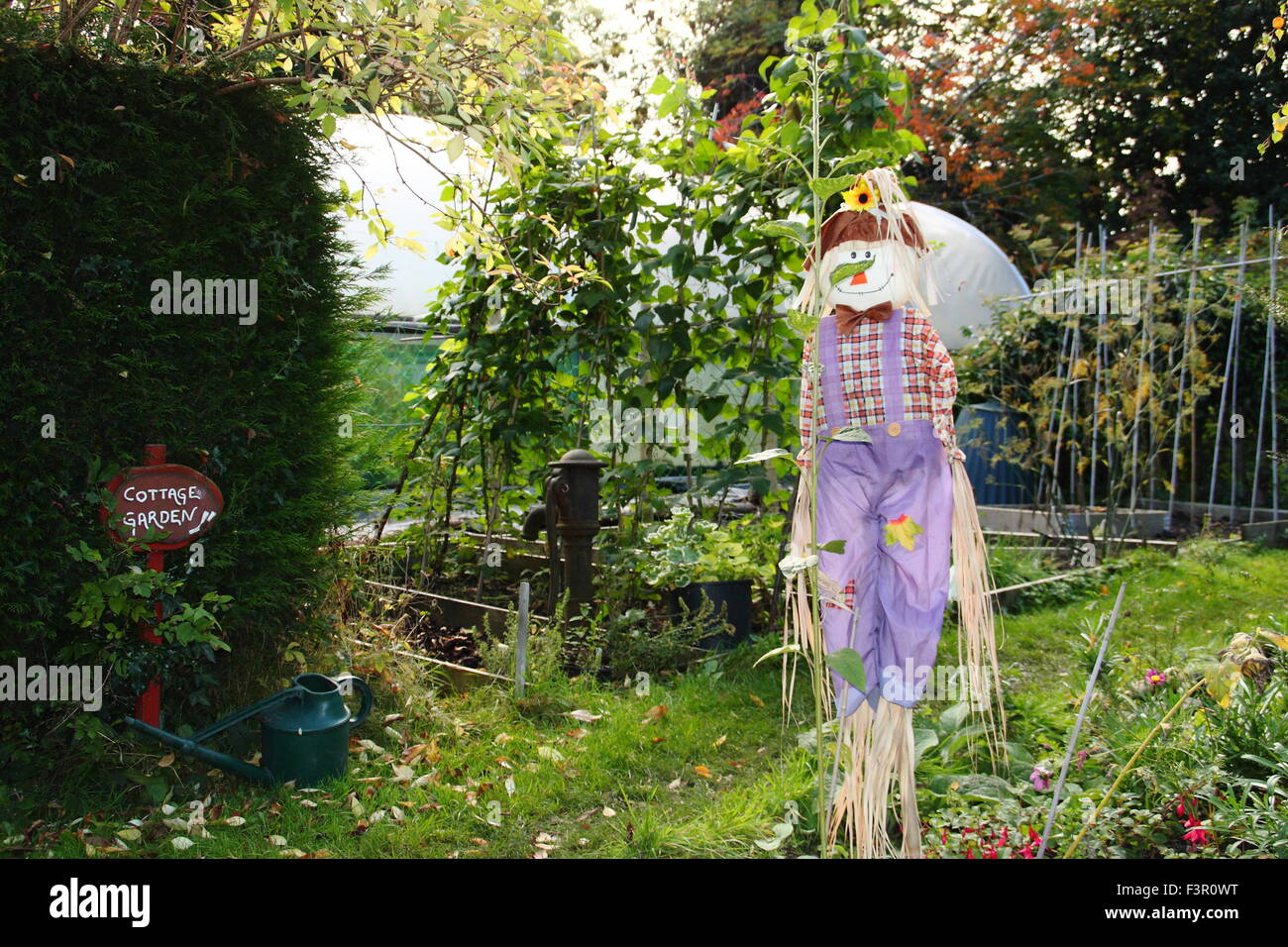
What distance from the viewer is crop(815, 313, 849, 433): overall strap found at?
2838 mm

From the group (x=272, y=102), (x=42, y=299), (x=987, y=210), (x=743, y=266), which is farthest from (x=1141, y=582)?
(x=987, y=210)

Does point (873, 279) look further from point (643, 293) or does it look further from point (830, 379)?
point (643, 293)

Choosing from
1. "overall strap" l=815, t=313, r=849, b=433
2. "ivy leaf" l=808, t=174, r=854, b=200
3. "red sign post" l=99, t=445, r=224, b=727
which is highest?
"ivy leaf" l=808, t=174, r=854, b=200

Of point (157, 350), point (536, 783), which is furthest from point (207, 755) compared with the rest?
point (157, 350)

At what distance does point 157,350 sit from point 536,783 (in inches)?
74.3

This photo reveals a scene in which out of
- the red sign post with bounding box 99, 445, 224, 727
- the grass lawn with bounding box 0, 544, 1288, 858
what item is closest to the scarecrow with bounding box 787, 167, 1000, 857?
the grass lawn with bounding box 0, 544, 1288, 858

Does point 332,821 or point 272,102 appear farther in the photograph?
point 272,102

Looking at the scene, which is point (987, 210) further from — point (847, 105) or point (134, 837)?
point (134, 837)

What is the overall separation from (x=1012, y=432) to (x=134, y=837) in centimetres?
863

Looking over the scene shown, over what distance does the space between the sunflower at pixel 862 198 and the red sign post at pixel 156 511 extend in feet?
7.29

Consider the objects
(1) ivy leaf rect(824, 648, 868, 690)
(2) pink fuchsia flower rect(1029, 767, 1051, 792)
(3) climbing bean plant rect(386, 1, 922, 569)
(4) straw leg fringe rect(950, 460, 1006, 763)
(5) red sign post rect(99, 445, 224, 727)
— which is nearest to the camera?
(1) ivy leaf rect(824, 648, 868, 690)

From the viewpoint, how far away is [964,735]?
3271 mm

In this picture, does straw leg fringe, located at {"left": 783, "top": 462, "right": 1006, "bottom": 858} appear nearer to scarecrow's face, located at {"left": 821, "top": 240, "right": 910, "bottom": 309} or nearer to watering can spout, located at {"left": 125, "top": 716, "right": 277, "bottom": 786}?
scarecrow's face, located at {"left": 821, "top": 240, "right": 910, "bottom": 309}

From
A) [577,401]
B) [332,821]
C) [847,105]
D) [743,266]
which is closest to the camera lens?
[332,821]
